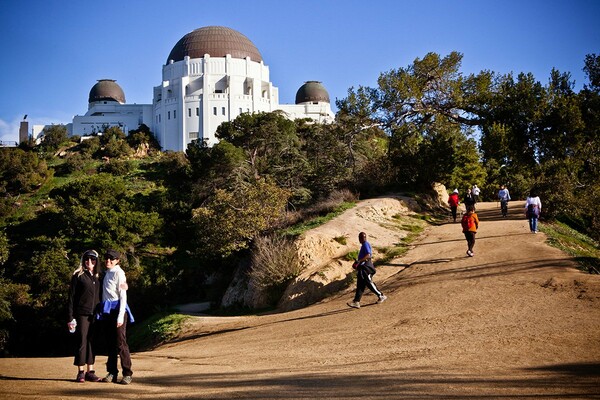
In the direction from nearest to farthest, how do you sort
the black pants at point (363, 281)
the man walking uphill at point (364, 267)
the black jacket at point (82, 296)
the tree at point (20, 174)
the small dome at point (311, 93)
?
1. the black jacket at point (82, 296)
2. the man walking uphill at point (364, 267)
3. the black pants at point (363, 281)
4. the tree at point (20, 174)
5. the small dome at point (311, 93)

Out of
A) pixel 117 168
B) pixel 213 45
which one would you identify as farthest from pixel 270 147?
pixel 213 45

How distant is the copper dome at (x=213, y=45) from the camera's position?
69.2 metres

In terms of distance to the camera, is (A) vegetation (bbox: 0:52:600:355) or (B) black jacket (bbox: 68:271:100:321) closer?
(B) black jacket (bbox: 68:271:100:321)

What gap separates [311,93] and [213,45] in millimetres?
13541

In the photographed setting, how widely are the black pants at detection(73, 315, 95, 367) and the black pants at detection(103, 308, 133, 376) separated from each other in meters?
0.25

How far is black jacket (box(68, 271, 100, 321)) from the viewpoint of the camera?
809cm

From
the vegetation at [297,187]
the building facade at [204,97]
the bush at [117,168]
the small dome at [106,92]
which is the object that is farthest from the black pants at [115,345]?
the small dome at [106,92]

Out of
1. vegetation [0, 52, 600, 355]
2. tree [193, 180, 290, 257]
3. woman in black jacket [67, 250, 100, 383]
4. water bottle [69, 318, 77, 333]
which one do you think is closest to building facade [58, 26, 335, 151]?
vegetation [0, 52, 600, 355]

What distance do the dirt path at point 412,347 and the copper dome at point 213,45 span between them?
57.3 metres

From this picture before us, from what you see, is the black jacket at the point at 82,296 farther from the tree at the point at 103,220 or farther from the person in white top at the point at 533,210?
the tree at the point at 103,220

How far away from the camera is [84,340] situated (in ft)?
26.4

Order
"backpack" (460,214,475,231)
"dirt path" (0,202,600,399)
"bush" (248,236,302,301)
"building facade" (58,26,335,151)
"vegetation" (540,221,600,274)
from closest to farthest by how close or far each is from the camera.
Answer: "dirt path" (0,202,600,399), "vegetation" (540,221,600,274), "backpack" (460,214,475,231), "bush" (248,236,302,301), "building facade" (58,26,335,151)

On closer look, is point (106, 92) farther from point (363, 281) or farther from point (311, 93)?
point (363, 281)

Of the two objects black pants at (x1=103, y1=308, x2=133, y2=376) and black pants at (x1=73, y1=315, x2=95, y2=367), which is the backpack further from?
black pants at (x1=73, y1=315, x2=95, y2=367)
